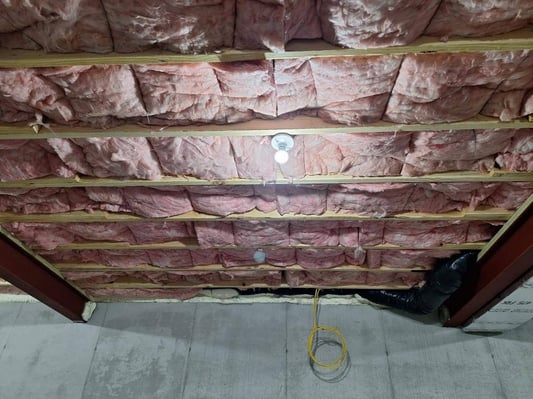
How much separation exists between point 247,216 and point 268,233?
0.31 meters

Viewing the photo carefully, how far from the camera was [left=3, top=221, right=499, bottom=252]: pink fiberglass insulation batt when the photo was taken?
2.78 meters

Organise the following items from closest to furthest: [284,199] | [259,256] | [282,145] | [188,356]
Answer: [282,145] < [284,199] < [259,256] < [188,356]

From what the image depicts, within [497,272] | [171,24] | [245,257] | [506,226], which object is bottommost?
[245,257]

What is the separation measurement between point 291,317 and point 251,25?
2.86 metres

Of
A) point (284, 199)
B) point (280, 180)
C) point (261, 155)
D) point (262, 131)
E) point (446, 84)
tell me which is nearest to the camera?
point (446, 84)

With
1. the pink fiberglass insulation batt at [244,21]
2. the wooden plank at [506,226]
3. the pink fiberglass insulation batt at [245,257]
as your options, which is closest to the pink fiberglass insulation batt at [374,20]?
the pink fiberglass insulation batt at [244,21]

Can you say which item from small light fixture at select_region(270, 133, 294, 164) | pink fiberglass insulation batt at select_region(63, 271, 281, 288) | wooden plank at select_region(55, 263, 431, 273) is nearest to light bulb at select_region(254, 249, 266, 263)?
wooden plank at select_region(55, 263, 431, 273)

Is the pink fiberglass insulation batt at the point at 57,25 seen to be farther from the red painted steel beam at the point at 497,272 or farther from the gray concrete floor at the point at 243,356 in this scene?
the gray concrete floor at the point at 243,356

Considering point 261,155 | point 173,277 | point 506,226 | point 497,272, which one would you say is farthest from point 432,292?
point 173,277

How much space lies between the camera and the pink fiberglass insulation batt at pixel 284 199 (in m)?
2.41

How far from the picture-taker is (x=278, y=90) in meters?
1.76

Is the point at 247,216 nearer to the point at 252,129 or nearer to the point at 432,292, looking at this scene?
the point at 252,129

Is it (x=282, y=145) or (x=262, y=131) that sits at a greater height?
(x=262, y=131)

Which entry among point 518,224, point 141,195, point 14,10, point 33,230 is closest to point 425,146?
point 518,224
